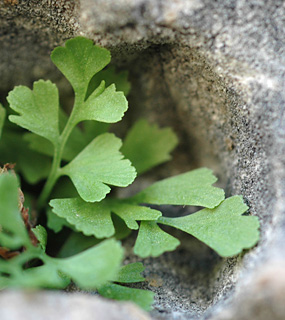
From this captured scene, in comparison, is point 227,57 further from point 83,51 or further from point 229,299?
point 229,299

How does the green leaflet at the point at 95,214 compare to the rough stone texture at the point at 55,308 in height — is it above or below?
below

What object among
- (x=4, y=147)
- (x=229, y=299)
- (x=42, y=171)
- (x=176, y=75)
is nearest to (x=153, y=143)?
(x=176, y=75)

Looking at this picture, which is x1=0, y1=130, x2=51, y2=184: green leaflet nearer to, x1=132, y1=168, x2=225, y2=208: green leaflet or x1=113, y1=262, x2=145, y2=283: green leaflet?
x1=132, y1=168, x2=225, y2=208: green leaflet

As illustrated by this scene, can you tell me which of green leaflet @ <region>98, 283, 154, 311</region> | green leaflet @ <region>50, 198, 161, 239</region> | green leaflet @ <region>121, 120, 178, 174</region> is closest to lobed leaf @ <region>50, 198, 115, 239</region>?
green leaflet @ <region>50, 198, 161, 239</region>

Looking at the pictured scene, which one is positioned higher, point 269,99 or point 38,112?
point 269,99

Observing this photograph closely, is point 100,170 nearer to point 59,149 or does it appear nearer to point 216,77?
point 59,149

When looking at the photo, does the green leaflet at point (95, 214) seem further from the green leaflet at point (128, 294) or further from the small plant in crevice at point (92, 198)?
the green leaflet at point (128, 294)

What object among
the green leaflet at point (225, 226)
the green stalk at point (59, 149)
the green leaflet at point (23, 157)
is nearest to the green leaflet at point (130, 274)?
the green leaflet at point (225, 226)
